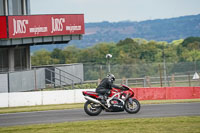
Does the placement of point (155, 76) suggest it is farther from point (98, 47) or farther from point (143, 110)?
point (98, 47)

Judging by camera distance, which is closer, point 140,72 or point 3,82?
point 3,82

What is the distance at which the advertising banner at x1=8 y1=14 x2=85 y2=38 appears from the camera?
3247cm

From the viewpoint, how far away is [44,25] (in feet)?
116

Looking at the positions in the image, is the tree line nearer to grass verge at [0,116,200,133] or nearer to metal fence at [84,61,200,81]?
metal fence at [84,61,200,81]

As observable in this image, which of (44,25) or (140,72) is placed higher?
(44,25)

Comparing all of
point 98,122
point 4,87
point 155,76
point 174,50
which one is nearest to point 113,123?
point 98,122

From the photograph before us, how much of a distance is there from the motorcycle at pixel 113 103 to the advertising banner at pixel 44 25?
16101 mm

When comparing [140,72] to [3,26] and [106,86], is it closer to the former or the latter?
[3,26]

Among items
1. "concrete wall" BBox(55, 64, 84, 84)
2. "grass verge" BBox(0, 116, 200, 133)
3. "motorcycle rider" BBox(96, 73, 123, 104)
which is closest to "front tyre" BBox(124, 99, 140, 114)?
"motorcycle rider" BBox(96, 73, 123, 104)

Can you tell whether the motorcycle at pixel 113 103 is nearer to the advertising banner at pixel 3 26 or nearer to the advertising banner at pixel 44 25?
the advertising banner at pixel 3 26

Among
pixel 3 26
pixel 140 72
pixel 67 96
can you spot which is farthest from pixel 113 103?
pixel 140 72

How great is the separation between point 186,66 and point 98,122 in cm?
2221

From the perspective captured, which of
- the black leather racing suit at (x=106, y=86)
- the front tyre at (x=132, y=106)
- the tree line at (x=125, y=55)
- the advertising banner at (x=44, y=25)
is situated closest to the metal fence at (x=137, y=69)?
the advertising banner at (x=44, y=25)

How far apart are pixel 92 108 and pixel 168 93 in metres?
9.62
